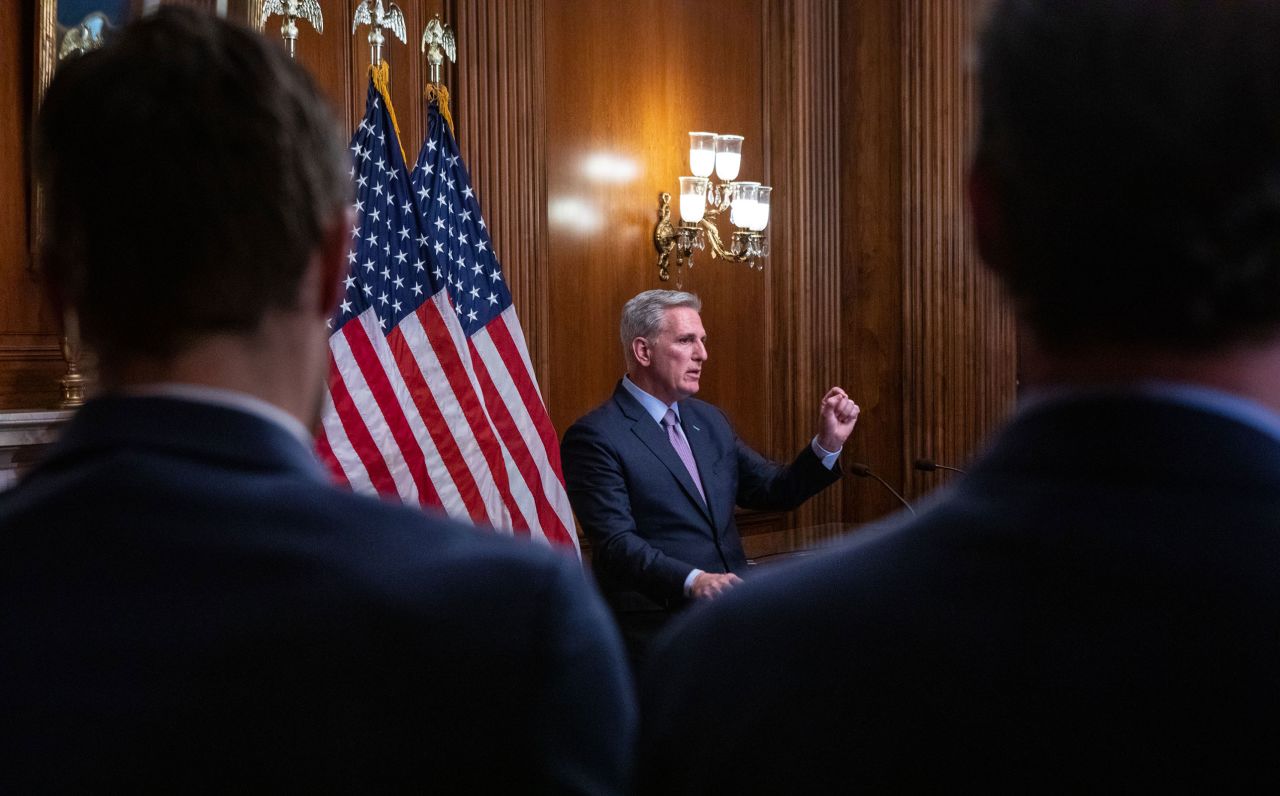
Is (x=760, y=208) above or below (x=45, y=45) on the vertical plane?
below

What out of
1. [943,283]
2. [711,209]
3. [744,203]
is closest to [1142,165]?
[744,203]

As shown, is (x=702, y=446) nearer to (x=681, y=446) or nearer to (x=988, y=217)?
(x=681, y=446)

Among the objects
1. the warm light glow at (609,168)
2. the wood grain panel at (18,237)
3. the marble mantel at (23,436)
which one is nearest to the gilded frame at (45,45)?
the wood grain panel at (18,237)

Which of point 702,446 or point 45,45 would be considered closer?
point 45,45

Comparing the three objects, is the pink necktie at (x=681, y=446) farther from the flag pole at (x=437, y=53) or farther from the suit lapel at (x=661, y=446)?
the flag pole at (x=437, y=53)

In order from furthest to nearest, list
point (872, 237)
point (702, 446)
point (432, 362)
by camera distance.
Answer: point (872, 237) < point (702, 446) < point (432, 362)

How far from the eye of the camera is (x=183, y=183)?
83 cm

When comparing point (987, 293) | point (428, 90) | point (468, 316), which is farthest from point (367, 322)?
point (987, 293)

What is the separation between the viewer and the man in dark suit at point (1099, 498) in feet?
2.07

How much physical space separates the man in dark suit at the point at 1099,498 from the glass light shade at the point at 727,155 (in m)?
5.15

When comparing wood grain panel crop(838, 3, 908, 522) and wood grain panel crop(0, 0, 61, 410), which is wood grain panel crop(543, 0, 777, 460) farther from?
wood grain panel crop(0, 0, 61, 410)

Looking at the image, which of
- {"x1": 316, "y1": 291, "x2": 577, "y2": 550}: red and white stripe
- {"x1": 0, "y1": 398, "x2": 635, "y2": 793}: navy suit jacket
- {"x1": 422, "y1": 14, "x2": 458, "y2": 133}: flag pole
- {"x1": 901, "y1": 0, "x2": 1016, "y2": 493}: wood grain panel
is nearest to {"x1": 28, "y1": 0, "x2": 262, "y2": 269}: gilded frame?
{"x1": 422, "y1": 14, "x2": 458, "y2": 133}: flag pole

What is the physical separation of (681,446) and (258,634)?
12.3 feet

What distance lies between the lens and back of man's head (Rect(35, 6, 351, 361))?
2.73 feet
